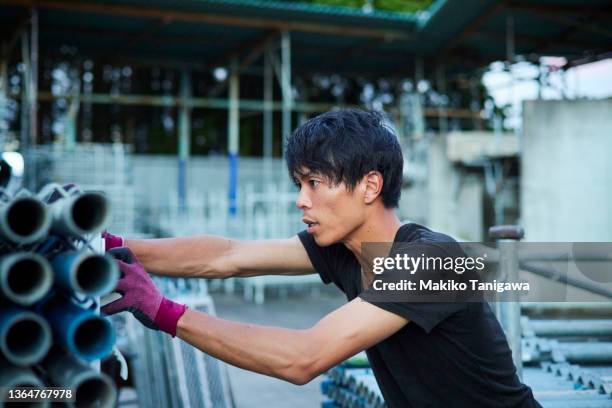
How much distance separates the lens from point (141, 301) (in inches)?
68.0

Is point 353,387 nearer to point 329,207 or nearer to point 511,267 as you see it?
point 511,267

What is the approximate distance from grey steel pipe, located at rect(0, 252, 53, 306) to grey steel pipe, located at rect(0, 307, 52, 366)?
3 cm

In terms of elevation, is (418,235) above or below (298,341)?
above

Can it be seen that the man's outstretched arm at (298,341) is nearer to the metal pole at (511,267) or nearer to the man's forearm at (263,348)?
the man's forearm at (263,348)

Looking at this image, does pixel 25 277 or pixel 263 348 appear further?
pixel 263 348

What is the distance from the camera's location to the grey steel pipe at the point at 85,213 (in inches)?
51.1

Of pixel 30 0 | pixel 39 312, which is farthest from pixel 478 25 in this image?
pixel 39 312

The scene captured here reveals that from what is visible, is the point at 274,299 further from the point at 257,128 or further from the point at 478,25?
the point at 257,128

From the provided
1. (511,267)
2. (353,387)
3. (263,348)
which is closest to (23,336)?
(263,348)

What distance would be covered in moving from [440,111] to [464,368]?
1577cm

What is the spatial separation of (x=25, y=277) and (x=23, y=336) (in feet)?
0.36

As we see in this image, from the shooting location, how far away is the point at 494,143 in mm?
12422

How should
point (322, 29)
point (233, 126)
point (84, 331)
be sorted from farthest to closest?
point (233, 126) < point (322, 29) < point (84, 331)

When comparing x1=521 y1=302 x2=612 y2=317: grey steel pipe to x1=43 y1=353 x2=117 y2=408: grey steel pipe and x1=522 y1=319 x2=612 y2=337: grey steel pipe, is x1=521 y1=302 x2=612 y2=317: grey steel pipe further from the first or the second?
x1=43 y1=353 x2=117 y2=408: grey steel pipe
